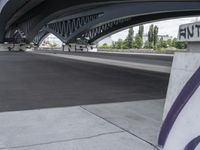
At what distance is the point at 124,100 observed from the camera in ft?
32.4

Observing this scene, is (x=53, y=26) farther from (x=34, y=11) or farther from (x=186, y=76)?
(x=186, y=76)

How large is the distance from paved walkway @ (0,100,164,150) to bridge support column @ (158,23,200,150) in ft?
2.68

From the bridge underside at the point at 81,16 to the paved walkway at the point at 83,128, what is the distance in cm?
3219

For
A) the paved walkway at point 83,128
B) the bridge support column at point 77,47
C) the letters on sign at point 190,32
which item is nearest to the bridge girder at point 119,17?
the bridge support column at point 77,47

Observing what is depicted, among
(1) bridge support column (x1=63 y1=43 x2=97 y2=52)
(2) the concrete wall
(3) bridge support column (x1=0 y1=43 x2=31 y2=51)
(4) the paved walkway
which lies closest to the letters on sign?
(2) the concrete wall

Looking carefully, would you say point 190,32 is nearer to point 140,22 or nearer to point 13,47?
point 140,22

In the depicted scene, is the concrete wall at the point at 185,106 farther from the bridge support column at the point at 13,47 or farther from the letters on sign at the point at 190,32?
the bridge support column at the point at 13,47

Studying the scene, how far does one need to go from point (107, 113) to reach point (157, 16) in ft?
204

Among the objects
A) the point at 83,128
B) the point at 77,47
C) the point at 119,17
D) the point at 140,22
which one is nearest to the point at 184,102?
the point at 83,128

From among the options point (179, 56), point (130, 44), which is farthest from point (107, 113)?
point (130, 44)

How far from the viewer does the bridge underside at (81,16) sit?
156ft

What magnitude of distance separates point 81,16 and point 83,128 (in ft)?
242

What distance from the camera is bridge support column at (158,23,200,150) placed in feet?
13.7

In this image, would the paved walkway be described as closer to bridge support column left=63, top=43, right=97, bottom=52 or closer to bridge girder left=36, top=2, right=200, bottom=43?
bridge girder left=36, top=2, right=200, bottom=43
